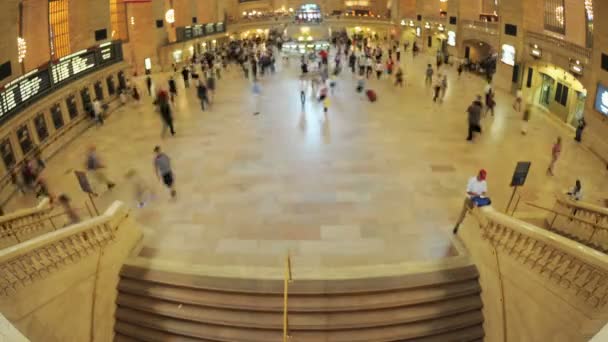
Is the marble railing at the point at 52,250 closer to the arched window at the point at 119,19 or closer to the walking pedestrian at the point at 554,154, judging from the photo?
the walking pedestrian at the point at 554,154

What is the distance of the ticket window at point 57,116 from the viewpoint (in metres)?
15.0

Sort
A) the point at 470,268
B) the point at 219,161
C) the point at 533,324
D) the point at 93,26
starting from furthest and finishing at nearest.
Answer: the point at 93,26, the point at 219,161, the point at 470,268, the point at 533,324

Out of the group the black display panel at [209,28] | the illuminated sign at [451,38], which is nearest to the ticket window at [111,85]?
the black display panel at [209,28]

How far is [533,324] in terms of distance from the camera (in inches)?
248

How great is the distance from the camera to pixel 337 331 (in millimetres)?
6711

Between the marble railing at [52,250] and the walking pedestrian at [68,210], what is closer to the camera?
the marble railing at [52,250]

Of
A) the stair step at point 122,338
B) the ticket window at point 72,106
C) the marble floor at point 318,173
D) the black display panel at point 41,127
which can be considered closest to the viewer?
the stair step at point 122,338

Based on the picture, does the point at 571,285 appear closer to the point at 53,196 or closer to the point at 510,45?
the point at 53,196

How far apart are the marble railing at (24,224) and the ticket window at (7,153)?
355 cm

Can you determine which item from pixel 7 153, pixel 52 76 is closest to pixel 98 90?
pixel 52 76

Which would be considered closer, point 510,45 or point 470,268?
point 470,268

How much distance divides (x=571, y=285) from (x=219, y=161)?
8.81 m

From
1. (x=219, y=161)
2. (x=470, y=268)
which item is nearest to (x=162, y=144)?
(x=219, y=161)

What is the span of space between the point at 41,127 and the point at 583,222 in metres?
14.5
